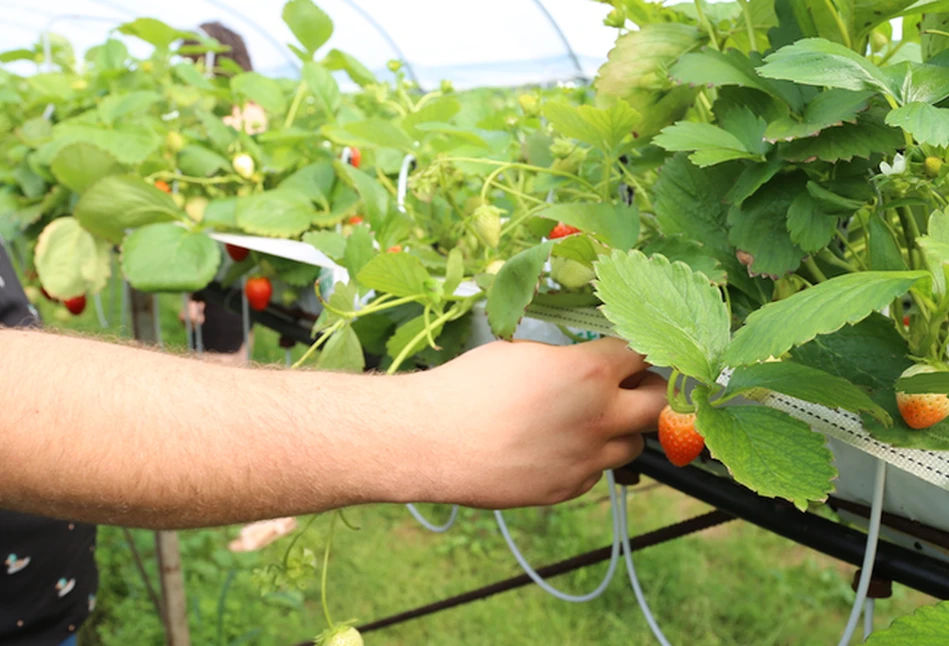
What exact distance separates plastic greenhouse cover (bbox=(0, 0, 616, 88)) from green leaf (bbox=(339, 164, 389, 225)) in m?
5.28

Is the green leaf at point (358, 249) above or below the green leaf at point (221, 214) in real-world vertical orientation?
above

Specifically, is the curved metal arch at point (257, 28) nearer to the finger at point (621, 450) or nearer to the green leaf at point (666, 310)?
the finger at point (621, 450)

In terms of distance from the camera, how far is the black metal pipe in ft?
1.29

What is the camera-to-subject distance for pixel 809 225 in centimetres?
39

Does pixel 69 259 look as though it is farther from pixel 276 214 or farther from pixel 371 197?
pixel 371 197

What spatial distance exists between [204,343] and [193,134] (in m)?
2.00

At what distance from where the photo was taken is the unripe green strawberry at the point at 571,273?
47 centimetres

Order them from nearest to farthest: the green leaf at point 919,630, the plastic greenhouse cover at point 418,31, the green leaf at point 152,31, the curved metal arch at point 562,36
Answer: the green leaf at point 919,630 → the green leaf at point 152,31 → the curved metal arch at point 562,36 → the plastic greenhouse cover at point 418,31

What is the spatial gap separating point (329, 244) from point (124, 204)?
0.45m

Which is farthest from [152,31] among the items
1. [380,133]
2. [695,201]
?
[695,201]

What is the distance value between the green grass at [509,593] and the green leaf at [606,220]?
1670 millimetres

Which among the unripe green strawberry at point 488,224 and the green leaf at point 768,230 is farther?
the unripe green strawberry at point 488,224

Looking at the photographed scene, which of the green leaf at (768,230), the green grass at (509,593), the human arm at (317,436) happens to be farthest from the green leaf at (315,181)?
the green grass at (509,593)

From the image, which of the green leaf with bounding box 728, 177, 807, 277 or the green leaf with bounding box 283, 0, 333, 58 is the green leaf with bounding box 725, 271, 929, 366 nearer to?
the green leaf with bounding box 728, 177, 807, 277
